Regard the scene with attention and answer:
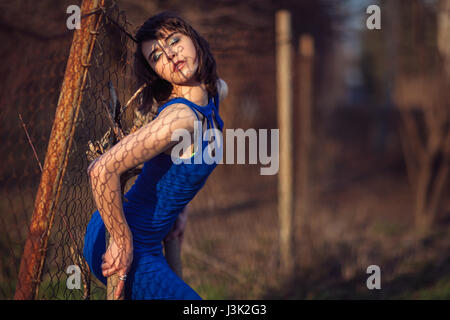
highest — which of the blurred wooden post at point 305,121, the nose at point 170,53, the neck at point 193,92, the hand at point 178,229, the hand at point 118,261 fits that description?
the blurred wooden post at point 305,121

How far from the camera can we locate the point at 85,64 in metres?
1.57

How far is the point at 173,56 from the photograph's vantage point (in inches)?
63.1

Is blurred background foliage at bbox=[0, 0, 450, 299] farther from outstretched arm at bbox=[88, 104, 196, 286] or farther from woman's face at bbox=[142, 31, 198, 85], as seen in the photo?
woman's face at bbox=[142, 31, 198, 85]

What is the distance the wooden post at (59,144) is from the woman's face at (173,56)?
220mm

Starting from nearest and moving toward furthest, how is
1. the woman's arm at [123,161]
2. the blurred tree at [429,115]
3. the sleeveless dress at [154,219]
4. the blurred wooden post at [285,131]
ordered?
the woman's arm at [123,161], the sleeveless dress at [154,219], the blurred wooden post at [285,131], the blurred tree at [429,115]

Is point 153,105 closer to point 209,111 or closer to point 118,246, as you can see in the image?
point 209,111

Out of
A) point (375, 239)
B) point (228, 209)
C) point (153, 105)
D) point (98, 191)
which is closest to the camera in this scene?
point (98, 191)

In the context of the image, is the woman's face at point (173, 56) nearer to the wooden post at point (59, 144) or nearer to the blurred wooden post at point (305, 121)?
the wooden post at point (59, 144)

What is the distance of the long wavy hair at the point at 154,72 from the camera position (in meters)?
1.62

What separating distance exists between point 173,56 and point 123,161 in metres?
0.43

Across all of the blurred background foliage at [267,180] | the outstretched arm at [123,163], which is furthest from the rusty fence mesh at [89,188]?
the outstretched arm at [123,163]

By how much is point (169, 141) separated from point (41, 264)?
0.69m

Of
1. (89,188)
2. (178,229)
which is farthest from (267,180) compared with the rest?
(178,229)

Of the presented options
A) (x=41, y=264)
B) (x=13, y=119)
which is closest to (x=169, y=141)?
(x=41, y=264)
